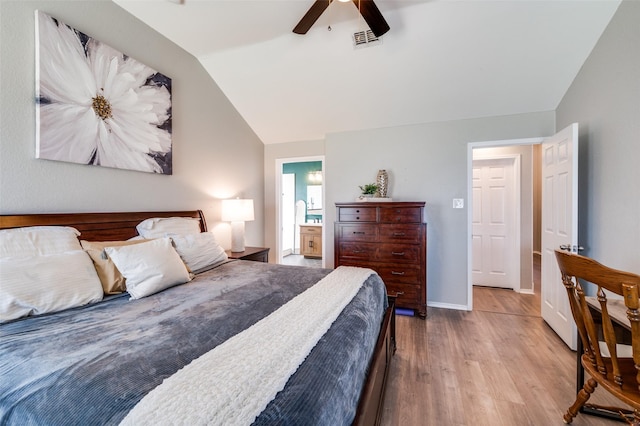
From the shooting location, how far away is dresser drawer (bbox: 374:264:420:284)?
3.04m

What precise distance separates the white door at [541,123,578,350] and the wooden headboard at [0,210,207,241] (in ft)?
12.0

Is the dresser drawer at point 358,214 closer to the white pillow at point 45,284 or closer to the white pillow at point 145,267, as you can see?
the white pillow at point 145,267

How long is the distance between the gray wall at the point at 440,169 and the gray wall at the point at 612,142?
0.65 metres

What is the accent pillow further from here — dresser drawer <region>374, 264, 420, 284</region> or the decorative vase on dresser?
dresser drawer <region>374, 264, 420, 284</region>

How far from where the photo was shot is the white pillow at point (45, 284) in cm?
128

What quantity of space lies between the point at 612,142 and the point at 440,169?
58.3 inches

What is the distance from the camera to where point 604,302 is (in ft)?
3.74

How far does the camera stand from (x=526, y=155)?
388cm

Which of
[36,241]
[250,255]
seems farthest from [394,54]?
[36,241]

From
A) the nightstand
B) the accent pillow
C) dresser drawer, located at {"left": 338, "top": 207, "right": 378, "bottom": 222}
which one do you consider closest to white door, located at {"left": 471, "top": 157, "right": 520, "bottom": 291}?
dresser drawer, located at {"left": 338, "top": 207, "right": 378, "bottom": 222}

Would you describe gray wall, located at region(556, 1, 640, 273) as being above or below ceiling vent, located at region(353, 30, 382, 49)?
below

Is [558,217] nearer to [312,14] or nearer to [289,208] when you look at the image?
[312,14]

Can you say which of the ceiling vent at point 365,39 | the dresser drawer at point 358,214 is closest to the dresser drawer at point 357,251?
the dresser drawer at point 358,214

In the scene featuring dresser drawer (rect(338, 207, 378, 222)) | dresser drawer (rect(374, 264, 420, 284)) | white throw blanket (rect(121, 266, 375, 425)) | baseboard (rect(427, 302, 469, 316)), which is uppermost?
dresser drawer (rect(338, 207, 378, 222))
